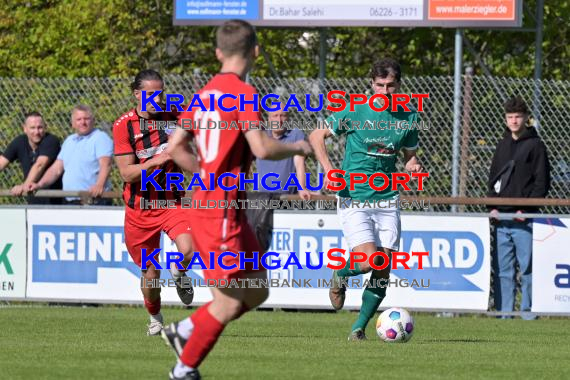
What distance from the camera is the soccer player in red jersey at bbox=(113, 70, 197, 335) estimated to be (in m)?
10.8

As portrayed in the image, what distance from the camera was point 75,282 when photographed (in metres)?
15.4

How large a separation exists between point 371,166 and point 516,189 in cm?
433

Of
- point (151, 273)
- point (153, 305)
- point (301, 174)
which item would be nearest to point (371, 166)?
point (151, 273)

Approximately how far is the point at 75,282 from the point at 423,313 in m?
4.04

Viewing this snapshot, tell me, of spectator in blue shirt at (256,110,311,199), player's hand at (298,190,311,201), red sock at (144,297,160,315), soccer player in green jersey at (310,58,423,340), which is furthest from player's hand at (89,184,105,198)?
soccer player in green jersey at (310,58,423,340)

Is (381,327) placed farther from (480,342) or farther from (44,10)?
(44,10)

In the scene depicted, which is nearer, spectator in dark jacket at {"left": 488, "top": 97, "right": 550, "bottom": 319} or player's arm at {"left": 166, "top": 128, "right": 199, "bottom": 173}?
player's arm at {"left": 166, "top": 128, "right": 199, "bottom": 173}

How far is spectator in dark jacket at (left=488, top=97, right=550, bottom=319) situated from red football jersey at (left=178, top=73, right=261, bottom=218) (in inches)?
300

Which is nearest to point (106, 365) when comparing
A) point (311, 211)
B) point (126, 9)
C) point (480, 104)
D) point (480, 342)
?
point (480, 342)

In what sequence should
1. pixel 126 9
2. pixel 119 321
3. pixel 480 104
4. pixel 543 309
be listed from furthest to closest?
1. pixel 126 9
2. pixel 480 104
3. pixel 543 309
4. pixel 119 321

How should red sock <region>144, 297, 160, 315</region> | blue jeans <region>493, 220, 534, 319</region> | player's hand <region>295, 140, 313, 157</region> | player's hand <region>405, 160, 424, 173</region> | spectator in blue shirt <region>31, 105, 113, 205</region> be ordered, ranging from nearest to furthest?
player's hand <region>295, 140, 313, 157</region>, player's hand <region>405, 160, 424, 173</region>, red sock <region>144, 297, 160, 315</region>, blue jeans <region>493, 220, 534, 319</region>, spectator in blue shirt <region>31, 105, 113, 205</region>

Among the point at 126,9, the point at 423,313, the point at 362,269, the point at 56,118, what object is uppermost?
the point at 126,9

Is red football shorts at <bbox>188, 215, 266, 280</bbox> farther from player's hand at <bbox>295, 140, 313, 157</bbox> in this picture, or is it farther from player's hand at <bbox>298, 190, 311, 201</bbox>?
player's hand at <bbox>298, 190, 311, 201</bbox>

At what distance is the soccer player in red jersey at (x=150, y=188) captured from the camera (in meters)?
10.8
